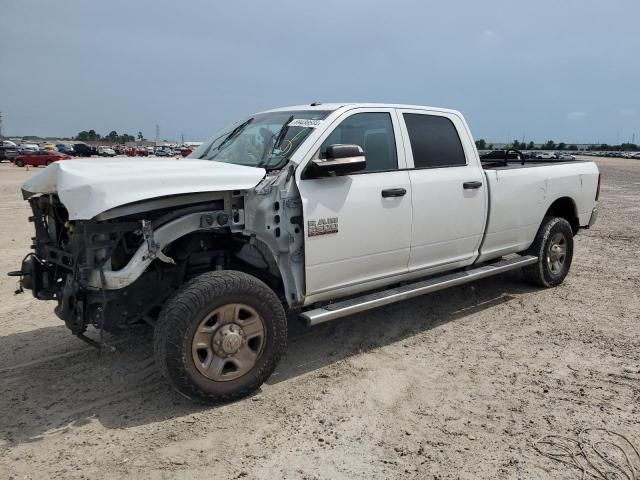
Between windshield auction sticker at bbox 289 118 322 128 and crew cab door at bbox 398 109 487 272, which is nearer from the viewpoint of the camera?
windshield auction sticker at bbox 289 118 322 128

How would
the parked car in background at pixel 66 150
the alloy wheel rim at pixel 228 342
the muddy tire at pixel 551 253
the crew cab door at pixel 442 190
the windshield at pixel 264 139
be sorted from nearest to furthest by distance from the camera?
1. the alloy wheel rim at pixel 228 342
2. the windshield at pixel 264 139
3. the crew cab door at pixel 442 190
4. the muddy tire at pixel 551 253
5. the parked car in background at pixel 66 150

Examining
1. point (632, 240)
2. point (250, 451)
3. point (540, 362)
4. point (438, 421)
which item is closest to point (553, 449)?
point (438, 421)

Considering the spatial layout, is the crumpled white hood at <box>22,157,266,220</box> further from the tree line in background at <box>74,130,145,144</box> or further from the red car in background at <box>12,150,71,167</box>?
the tree line in background at <box>74,130,145,144</box>

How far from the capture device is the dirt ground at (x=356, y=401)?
3.07 m

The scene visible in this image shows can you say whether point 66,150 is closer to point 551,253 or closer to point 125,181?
point 551,253

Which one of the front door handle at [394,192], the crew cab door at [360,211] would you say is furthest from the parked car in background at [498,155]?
the front door handle at [394,192]

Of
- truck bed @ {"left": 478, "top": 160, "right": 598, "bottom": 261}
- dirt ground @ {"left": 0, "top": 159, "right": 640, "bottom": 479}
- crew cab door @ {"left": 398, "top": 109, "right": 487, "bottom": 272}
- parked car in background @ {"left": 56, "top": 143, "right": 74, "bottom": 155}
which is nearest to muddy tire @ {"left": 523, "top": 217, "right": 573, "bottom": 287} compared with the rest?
truck bed @ {"left": 478, "top": 160, "right": 598, "bottom": 261}

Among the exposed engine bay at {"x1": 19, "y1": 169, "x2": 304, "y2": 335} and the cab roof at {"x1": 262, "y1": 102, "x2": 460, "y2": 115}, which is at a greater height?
the cab roof at {"x1": 262, "y1": 102, "x2": 460, "y2": 115}

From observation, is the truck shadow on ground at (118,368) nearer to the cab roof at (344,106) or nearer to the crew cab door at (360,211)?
the crew cab door at (360,211)

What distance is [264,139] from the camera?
4527mm

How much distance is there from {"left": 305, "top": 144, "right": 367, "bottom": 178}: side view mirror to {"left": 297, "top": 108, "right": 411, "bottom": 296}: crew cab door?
0.28 feet

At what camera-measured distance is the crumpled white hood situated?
10.6 ft

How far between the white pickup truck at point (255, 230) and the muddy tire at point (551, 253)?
129 centimetres

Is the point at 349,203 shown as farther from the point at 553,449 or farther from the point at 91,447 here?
the point at 91,447
